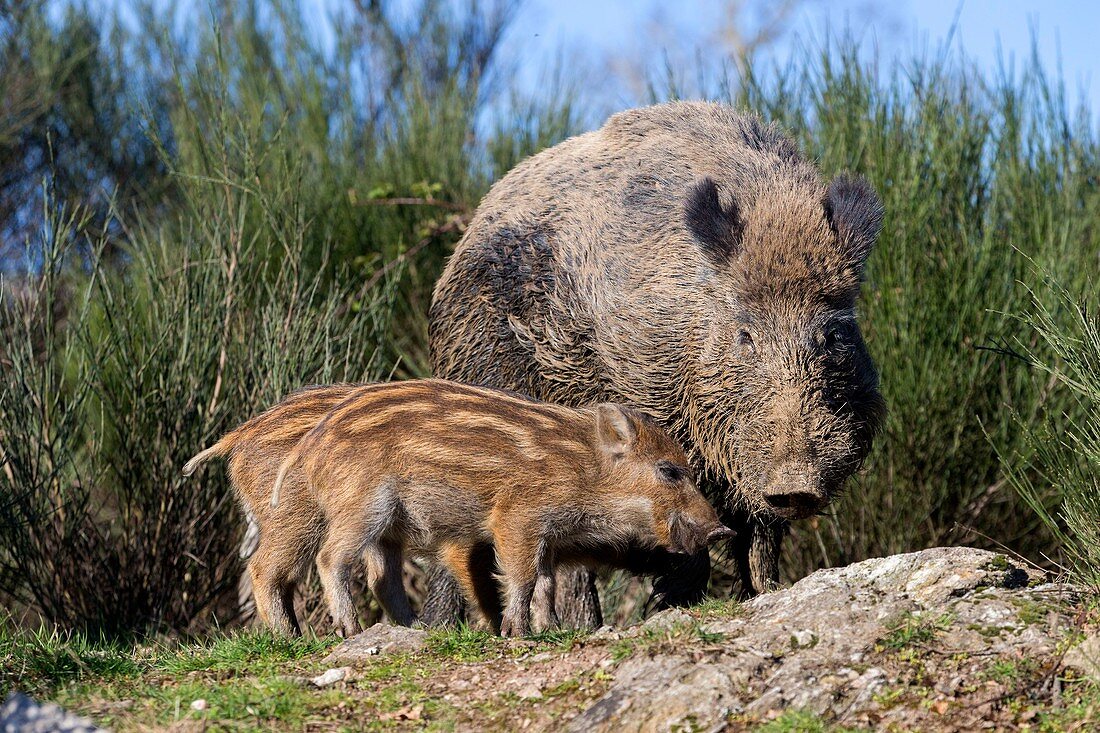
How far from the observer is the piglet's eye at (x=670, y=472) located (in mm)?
4656

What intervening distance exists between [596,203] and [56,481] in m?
3.23

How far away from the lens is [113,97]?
44.6ft

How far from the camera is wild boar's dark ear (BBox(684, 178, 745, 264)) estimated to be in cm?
513

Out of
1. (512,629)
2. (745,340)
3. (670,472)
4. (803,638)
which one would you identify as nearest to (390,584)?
(512,629)

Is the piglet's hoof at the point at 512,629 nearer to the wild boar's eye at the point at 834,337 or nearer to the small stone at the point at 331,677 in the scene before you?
the small stone at the point at 331,677

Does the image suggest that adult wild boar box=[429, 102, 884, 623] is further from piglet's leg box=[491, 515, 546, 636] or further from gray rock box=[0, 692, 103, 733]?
gray rock box=[0, 692, 103, 733]

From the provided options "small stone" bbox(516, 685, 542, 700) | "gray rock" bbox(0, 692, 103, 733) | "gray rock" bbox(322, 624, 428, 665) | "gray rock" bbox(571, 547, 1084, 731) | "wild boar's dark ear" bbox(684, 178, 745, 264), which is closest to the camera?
"gray rock" bbox(0, 692, 103, 733)

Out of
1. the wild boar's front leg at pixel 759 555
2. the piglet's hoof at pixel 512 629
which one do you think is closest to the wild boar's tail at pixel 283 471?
the piglet's hoof at pixel 512 629

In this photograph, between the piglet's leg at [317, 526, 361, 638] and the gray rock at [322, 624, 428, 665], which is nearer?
the gray rock at [322, 624, 428, 665]

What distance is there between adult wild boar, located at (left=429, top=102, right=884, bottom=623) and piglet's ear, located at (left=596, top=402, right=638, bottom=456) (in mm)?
504

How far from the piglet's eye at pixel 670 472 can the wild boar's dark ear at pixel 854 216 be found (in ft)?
3.93

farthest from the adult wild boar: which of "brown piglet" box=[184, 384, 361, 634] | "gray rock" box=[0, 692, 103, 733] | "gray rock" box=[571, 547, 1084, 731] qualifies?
"gray rock" box=[0, 692, 103, 733]

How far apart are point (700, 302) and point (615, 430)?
80cm

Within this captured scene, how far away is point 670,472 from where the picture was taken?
4684mm
